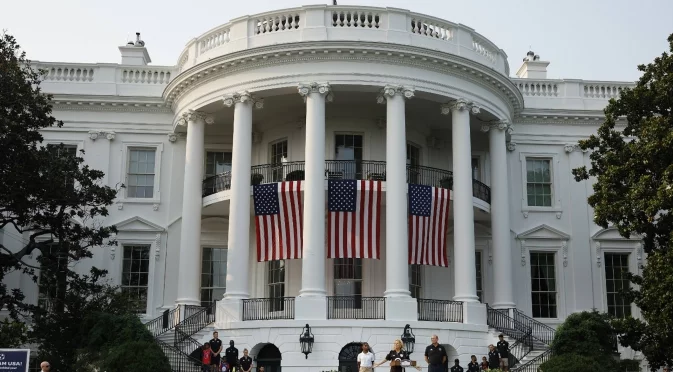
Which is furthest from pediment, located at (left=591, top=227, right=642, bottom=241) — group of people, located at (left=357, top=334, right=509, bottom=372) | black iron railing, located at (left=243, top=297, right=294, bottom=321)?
black iron railing, located at (left=243, top=297, right=294, bottom=321)

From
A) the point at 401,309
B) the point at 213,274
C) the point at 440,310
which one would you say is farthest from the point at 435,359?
the point at 213,274

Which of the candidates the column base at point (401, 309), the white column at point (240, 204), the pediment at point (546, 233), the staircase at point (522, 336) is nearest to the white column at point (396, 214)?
the column base at point (401, 309)

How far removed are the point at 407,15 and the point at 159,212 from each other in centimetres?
1135

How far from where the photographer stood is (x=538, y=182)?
3262 cm

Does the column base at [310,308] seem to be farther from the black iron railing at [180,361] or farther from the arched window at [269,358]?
the black iron railing at [180,361]

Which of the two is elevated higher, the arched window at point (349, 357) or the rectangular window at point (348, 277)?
the rectangular window at point (348, 277)

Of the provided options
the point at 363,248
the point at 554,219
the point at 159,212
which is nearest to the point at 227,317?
the point at 363,248

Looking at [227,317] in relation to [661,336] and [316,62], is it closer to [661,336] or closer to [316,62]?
[316,62]

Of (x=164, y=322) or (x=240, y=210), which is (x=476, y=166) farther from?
(x=164, y=322)

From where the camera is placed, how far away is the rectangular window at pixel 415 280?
29.3m

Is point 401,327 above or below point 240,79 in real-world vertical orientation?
below

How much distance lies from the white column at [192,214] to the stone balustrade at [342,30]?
2.21 m

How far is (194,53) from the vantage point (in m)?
29.5

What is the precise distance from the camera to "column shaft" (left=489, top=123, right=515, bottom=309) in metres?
28.6
